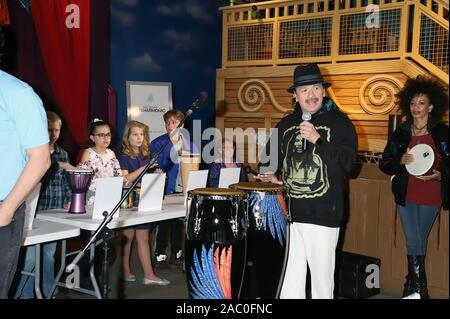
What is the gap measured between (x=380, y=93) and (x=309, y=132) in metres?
4.04

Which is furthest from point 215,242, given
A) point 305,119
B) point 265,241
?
point 305,119

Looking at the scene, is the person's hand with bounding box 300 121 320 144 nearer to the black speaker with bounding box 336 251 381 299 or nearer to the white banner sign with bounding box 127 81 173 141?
the black speaker with bounding box 336 251 381 299

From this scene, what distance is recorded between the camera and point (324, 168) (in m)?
2.96

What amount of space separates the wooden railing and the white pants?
3297 millimetres

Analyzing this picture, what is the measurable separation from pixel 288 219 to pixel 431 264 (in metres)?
1.86

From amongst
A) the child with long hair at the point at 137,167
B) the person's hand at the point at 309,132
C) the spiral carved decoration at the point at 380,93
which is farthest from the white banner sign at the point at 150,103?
the person's hand at the point at 309,132

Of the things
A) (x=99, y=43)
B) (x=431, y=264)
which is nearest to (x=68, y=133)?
(x=99, y=43)

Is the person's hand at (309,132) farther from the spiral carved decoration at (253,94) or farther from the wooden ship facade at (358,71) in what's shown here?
the spiral carved decoration at (253,94)

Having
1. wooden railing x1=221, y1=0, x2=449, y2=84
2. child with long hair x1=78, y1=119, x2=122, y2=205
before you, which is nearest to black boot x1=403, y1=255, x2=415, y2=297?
wooden railing x1=221, y1=0, x2=449, y2=84

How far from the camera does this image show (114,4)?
6633 mm

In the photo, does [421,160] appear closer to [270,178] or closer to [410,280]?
[410,280]

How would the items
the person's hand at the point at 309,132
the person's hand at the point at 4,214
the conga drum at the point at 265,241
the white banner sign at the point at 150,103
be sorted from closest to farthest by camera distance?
the person's hand at the point at 4,214 < the person's hand at the point at 309,132 < the conga drum at the point at 265,241 < the white banner sign at the point at 150,103

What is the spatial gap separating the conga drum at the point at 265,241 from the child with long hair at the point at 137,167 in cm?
135

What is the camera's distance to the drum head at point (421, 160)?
4.05 metres
